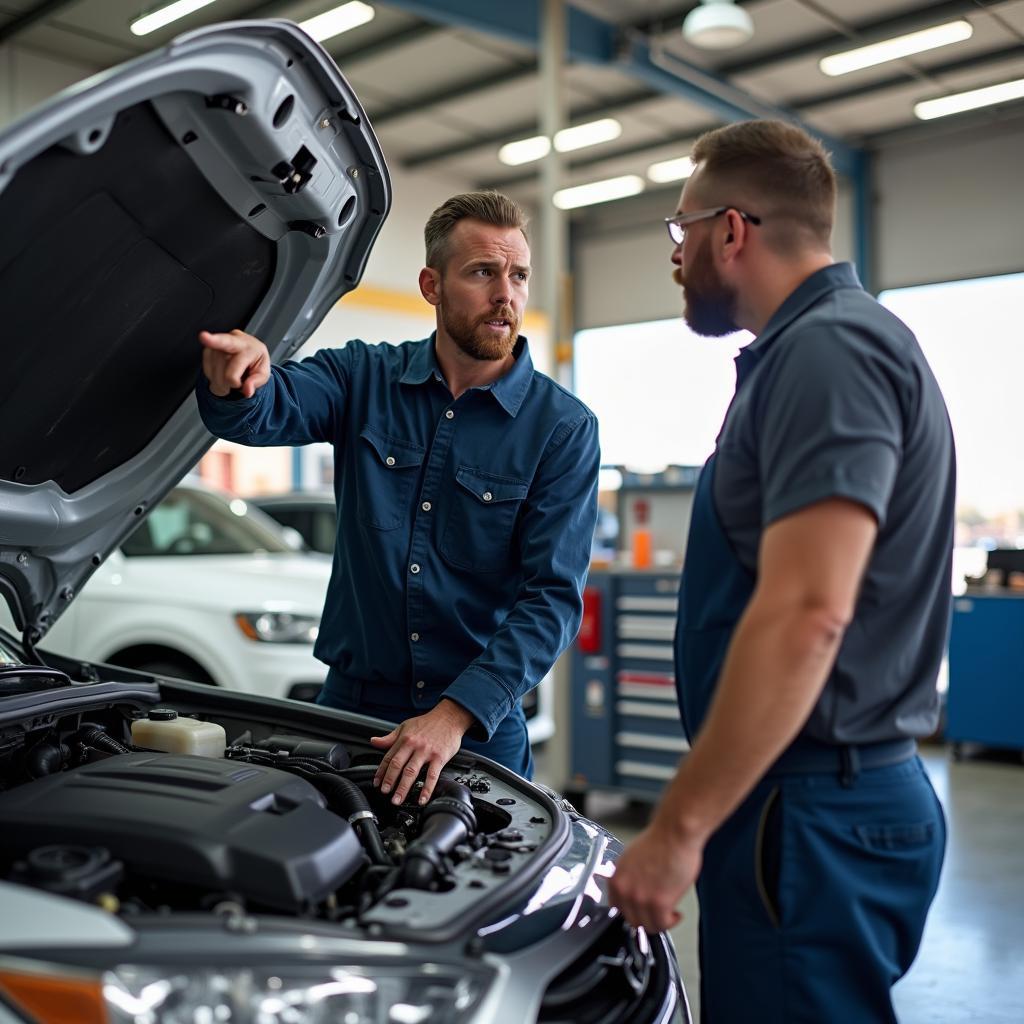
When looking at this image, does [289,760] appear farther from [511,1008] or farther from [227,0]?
[227,0]

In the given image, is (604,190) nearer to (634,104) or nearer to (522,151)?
(522,151)

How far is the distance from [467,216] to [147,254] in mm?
589

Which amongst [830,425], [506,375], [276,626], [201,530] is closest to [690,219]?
[830,425]

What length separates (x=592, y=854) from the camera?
155 cm

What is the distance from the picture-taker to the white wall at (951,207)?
888cm

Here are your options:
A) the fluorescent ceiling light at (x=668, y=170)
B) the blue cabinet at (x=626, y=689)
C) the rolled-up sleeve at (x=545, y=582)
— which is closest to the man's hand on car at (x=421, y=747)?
the rolled-up sleeve at (x=545, y=582)

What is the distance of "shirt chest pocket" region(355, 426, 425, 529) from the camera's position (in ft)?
6.71

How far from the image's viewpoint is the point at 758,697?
1.13 meters

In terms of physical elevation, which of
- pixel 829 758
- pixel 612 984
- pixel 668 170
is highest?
Result: pixel 668 170

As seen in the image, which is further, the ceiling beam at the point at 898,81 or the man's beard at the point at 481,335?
the ceiling beam at the point at 898,81

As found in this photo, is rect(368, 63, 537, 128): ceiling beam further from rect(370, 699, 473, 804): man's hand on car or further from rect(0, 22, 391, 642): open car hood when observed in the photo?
rect(370, 699, 473, 804): man's hand on car

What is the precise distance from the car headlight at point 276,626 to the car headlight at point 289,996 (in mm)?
3008

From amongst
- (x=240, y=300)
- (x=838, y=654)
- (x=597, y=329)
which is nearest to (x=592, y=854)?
(x=838, y=654)

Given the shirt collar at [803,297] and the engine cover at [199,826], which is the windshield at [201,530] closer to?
the engine cover at [199,826]
